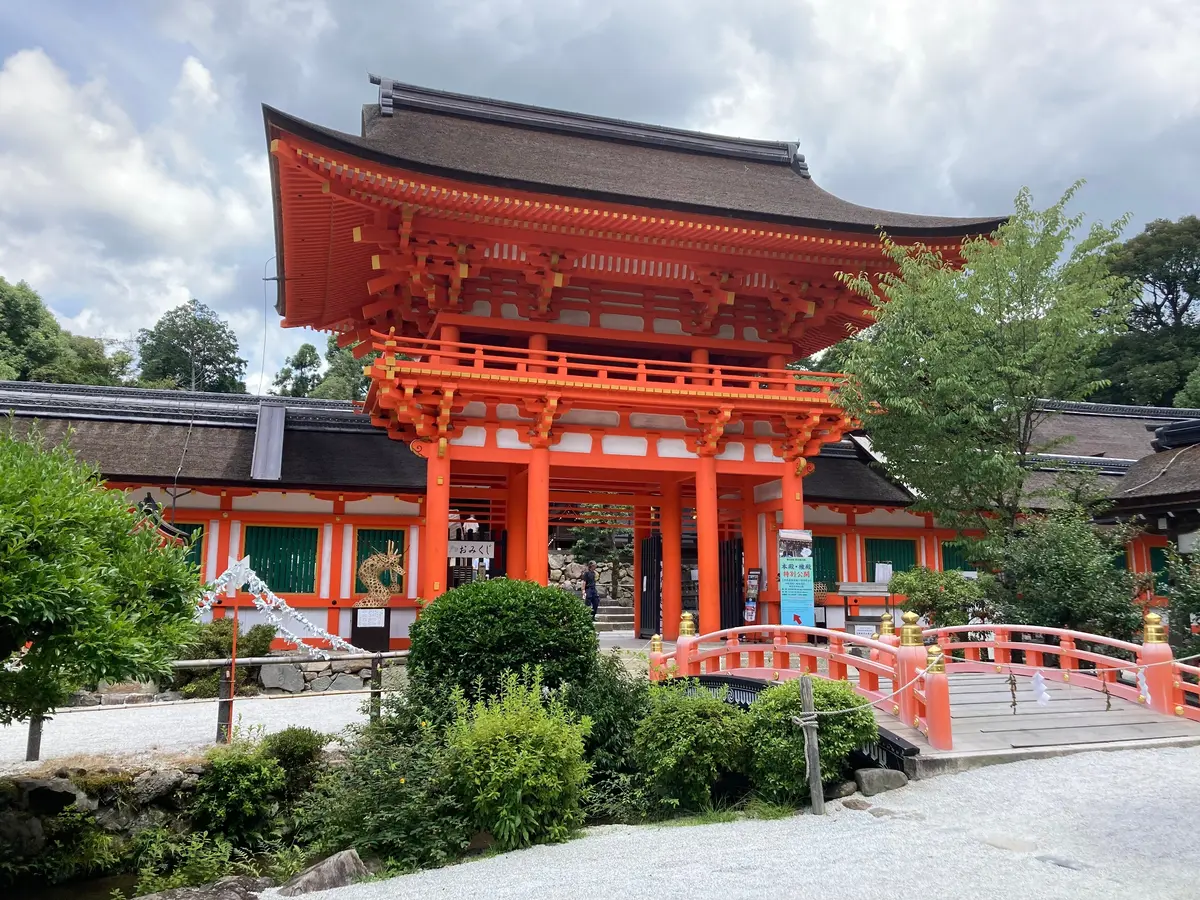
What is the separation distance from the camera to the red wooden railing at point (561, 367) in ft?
46.2

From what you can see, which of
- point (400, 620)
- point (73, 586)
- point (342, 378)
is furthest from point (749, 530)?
point (342, 378)

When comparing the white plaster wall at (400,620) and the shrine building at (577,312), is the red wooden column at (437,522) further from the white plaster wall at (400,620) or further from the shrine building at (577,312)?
the white plaster wall at (400,620)

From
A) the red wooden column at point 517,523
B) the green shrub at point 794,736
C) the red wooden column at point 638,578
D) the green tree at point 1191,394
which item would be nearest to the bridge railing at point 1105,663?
the green shrub at point 794,736

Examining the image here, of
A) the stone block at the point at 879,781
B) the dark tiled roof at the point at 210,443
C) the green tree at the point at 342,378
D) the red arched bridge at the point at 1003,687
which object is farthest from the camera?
the green tree at the point at 342,378

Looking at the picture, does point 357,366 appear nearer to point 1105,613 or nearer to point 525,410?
point 525,410

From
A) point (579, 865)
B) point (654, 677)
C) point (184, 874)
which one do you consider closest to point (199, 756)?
point (184, 874)

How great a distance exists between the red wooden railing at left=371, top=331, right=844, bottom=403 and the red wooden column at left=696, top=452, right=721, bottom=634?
5.56ft

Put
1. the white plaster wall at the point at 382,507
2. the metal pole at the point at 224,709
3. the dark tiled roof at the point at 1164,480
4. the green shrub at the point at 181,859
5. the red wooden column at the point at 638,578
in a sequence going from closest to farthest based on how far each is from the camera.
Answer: the green shrub at the point at 181,859, the metal pole at the point at 224,709, the dark tiled roof at the point at 1164,480, the white plaster wall at the point at 382,507, the red wooden column at the point at 638,578

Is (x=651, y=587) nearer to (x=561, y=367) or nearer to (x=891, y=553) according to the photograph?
(x=891, y=553)

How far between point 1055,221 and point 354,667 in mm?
13486

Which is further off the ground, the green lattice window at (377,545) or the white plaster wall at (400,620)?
the green lattice window at (377,545)

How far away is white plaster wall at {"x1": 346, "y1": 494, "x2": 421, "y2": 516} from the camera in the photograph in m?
16.8

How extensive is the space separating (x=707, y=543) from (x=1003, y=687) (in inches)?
246

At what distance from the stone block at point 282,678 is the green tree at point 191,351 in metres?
43.0
